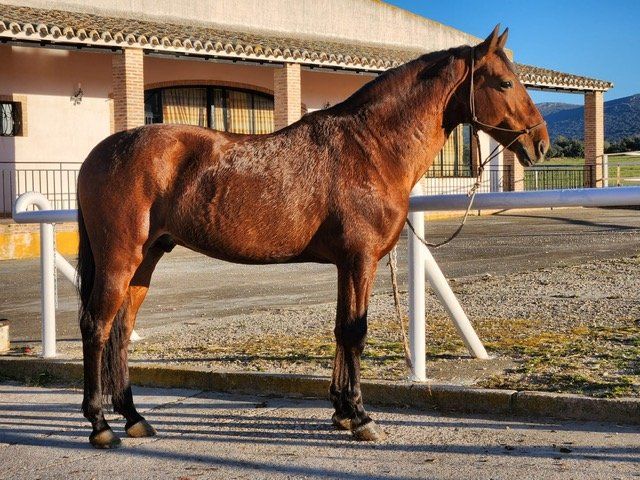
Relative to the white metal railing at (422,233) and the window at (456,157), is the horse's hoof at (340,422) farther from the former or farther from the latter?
the window at (456,157)

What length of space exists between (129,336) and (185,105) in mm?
20453

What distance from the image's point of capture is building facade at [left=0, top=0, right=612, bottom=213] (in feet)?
71.1

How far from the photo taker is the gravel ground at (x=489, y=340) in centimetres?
641

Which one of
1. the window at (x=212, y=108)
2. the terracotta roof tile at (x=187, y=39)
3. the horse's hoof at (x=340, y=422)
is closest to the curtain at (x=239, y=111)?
the window at (x=212, y=108)

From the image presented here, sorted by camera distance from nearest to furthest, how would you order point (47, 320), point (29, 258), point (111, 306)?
point (111, 306)
point (47, 320)
point (29, 258)

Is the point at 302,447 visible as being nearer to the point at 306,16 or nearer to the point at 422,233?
the point at 422,233

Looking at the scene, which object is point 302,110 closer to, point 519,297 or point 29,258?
point 29,258

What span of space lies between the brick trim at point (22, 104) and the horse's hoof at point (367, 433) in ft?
59.8

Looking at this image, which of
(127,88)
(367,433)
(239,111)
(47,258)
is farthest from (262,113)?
(367,433)

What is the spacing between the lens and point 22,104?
21.8 meters

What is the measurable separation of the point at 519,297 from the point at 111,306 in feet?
19.8

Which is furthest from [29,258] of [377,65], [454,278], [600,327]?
[600,327]

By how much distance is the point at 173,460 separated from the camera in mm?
4973

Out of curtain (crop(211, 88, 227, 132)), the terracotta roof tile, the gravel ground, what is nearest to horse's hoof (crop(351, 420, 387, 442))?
the gravel ground
